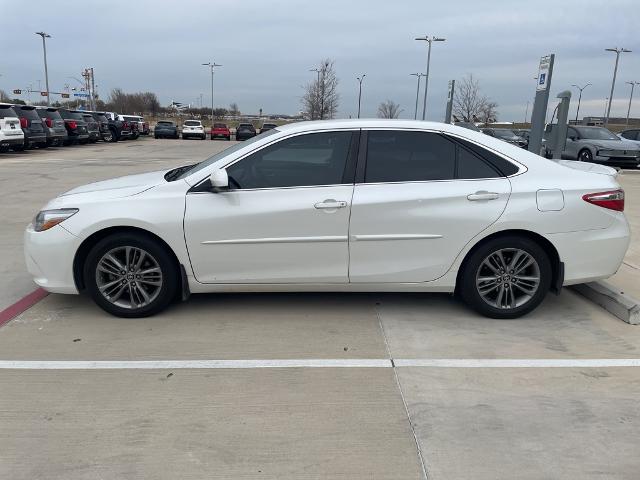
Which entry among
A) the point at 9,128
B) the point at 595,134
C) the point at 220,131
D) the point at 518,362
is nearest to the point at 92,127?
the point at 9,128

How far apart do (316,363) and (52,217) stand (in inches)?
95.5

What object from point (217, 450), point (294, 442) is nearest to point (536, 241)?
point (294, 442)

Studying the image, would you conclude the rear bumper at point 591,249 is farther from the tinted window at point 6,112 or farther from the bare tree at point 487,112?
the bare tree at point 487,112

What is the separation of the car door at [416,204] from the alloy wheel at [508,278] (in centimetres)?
32

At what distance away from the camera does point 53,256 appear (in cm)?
429

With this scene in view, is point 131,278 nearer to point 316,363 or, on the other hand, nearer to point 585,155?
point 316,363

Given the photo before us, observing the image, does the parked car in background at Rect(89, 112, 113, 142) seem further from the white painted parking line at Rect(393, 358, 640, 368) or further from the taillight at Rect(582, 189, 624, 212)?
the white painted parking line at Rect(393, 358, 640, 368)

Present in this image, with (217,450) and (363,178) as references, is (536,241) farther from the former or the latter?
(217,450)

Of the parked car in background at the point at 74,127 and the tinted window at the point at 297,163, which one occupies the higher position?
the tinted window at the point at 297,163

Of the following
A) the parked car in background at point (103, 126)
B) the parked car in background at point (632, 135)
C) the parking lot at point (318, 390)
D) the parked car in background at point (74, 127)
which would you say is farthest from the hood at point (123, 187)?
the parked car in background at point (103, 126)

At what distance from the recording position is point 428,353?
3877 mm

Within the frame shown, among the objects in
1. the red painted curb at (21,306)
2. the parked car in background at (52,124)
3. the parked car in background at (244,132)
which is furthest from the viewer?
the parked car in background at (244,132)

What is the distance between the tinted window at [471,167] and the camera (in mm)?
4371

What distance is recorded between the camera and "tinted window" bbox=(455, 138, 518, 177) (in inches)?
173
